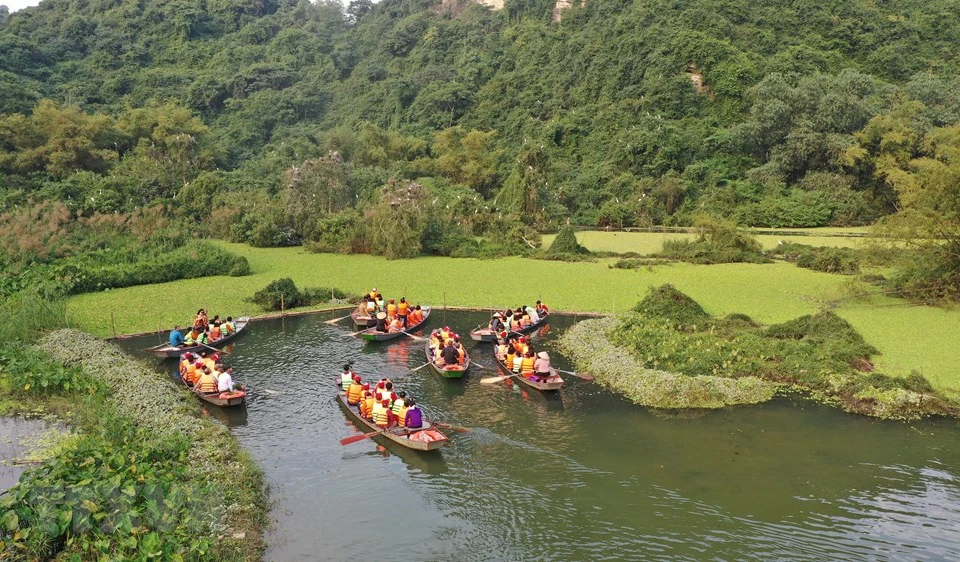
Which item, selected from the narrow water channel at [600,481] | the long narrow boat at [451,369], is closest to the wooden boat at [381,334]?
the long narrow boat at [451,369]

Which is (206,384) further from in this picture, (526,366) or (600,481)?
(600,481)

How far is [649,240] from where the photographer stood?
4547cm

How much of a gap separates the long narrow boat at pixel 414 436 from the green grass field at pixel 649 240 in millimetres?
27006

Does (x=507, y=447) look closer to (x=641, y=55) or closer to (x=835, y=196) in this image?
(x=835, y=196)

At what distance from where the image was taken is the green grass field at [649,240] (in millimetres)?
41719

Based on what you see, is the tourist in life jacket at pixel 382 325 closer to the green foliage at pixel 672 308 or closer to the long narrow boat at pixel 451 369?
the long narrow boat at pixel 451 369

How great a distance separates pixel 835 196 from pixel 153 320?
45.9 m

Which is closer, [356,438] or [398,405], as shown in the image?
[356,438]

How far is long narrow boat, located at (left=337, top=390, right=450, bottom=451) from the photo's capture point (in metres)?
15.3

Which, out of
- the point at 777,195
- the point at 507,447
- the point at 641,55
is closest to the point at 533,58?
the point at 641,55

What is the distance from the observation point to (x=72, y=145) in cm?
5159

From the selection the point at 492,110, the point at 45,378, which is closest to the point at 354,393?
the point at 45,378

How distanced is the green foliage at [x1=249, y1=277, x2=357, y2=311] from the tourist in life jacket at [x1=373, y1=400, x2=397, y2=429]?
495 inches

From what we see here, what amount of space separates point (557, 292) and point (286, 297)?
11.3 m
